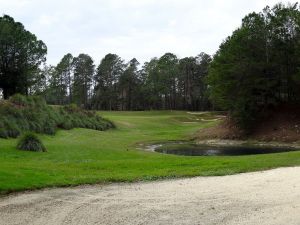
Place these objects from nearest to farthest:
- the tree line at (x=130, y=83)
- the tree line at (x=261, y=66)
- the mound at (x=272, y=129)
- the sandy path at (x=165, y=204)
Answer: the sandy path at (x=165, y=204)
the mound at (x=272, y=129)
the tree line at (x=261, y=66)
the tree line at (x=130, y=83)

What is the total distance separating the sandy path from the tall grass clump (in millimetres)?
19055

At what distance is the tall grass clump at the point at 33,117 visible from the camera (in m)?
31.5

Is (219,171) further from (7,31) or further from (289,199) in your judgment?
(7,31)

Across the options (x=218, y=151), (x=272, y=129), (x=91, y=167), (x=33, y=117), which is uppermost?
(x=33, y=117)

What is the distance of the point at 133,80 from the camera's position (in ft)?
378

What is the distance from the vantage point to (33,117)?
3581 cm

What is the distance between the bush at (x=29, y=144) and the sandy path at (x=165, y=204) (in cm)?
1211

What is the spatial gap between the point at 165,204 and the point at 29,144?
1528cm

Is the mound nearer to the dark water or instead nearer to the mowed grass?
the dark water

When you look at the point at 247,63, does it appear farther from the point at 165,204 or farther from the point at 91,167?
the point at 165,204

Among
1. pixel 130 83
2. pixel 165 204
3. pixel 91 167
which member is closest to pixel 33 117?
pixel 91 167

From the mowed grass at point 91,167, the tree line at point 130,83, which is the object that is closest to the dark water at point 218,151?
the mowed grass at point 91,167

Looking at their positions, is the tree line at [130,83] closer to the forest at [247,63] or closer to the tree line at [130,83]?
the tree line at [130,83]

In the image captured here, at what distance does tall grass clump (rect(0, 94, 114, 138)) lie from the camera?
3145cm
